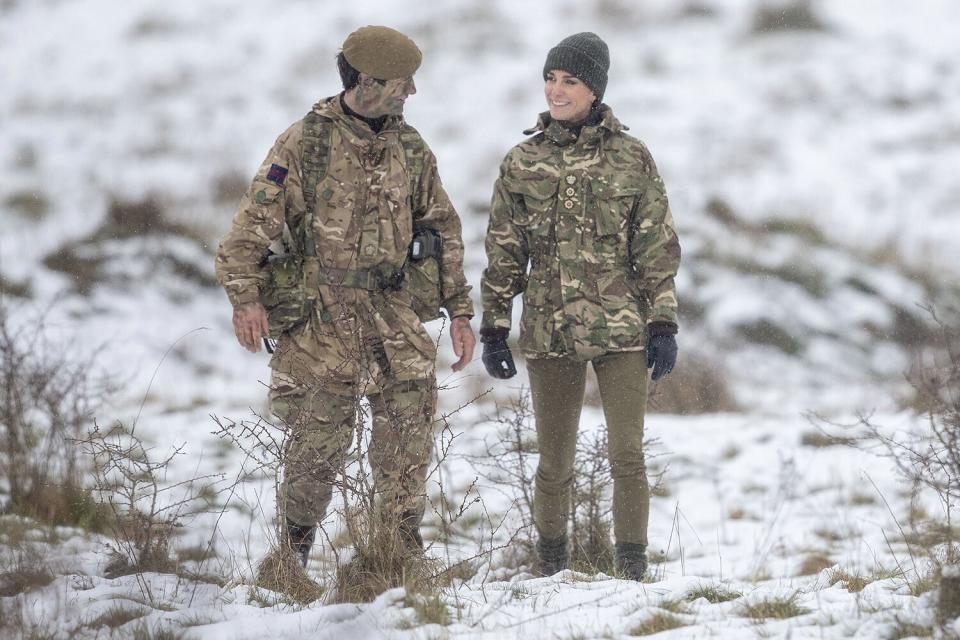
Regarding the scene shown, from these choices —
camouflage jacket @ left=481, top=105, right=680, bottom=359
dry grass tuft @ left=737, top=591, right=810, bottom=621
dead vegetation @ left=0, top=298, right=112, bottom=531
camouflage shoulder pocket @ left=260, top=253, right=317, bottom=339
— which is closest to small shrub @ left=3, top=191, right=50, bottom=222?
dead vegetation @ left=0, top=298, right=112, bottom=531

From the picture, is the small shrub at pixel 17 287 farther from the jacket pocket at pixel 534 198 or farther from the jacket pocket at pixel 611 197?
the jacket pocket at pixel 611 197

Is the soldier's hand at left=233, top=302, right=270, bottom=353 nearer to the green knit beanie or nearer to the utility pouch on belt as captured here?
the utility pouch on belt

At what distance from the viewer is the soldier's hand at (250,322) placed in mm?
3580

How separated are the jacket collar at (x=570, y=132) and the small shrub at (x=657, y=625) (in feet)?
5.79

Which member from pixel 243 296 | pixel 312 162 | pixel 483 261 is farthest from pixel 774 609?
pixel 483 261

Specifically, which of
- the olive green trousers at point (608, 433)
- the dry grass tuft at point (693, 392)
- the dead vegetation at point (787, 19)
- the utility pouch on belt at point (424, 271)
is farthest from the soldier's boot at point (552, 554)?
the dead vegetation at point (787, 19)

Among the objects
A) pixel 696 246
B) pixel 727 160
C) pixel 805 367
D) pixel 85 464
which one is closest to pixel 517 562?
pixel 85 464

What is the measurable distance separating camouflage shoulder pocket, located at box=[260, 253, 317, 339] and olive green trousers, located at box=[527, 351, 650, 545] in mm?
886

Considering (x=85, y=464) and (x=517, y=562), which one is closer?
(x=517, y=562)

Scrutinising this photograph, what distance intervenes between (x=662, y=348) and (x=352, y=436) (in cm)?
117

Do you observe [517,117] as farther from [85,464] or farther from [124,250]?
[85,464]

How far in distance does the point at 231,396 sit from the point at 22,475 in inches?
137

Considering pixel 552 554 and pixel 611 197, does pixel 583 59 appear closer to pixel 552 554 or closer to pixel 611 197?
pixel 611 197

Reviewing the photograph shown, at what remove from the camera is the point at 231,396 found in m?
8.45
